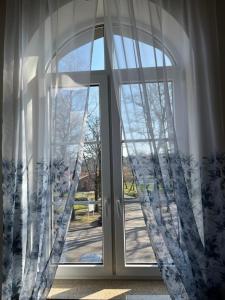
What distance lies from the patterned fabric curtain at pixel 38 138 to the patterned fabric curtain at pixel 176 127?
0.24 meters

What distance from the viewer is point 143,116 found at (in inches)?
70.0

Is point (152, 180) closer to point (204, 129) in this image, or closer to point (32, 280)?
point (204, 129)

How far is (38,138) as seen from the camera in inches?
71.6

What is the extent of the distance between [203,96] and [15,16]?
48.0 inches

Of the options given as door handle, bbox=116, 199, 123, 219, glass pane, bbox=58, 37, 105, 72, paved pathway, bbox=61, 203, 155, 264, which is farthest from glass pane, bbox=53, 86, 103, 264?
glass pane, bbox=58, 37, 105, 72

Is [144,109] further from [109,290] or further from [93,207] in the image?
[109,290]

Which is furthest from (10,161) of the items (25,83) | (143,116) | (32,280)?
(143,116)

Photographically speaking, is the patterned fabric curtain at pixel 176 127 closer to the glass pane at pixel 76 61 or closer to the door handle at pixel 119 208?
the glass pane at pixel 76 61

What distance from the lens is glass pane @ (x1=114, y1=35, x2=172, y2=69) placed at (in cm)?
181

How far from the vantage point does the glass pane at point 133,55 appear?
1808 mm

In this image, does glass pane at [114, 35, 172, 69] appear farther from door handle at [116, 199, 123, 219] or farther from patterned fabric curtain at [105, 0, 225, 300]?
door handle at [116, 199, 123, 219]

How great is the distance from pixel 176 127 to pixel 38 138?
781 millimetres

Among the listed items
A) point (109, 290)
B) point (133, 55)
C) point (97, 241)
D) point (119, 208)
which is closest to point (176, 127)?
point (133, 55)

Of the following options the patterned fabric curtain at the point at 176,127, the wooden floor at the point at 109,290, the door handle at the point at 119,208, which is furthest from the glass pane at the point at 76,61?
the wooden floor at the point at 109,290
